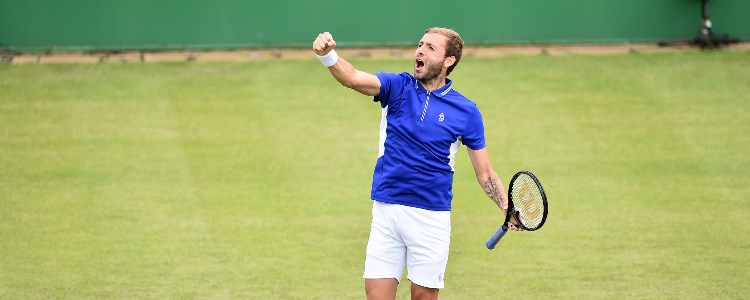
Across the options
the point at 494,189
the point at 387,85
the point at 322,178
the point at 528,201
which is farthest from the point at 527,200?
the point at 322,178

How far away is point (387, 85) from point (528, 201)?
1148mm

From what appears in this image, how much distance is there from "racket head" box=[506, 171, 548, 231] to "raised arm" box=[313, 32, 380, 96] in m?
1.07

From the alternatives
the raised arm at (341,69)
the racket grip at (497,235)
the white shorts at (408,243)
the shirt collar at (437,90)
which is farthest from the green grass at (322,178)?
the raised arm at (341,69)

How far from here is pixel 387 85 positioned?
734 centimetres

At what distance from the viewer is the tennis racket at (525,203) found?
24.9 feet

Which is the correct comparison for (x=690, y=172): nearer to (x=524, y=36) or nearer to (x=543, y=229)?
(x=543, y=229)

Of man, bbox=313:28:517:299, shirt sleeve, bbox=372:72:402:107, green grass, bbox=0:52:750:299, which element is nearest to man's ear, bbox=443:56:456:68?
man, bbox=313:28:517:299

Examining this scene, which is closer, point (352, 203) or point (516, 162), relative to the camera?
point (352, 203)

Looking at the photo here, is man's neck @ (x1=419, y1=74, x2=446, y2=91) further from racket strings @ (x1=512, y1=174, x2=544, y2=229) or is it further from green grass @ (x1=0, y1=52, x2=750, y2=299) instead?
green grass @ (x1=0, y1=52, x2=750, y2=299)

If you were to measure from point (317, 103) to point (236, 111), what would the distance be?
908mm

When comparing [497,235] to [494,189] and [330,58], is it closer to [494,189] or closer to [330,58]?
[494,189]

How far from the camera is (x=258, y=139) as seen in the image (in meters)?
13.2

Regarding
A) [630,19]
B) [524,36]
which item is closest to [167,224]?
[524,36]

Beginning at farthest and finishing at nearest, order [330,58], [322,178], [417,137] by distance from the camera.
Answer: [322,178] → [417,137] → [330,58]
